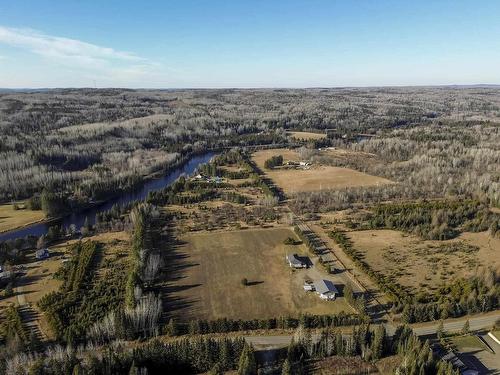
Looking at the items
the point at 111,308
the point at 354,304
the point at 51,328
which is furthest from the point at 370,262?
the point at 51,328

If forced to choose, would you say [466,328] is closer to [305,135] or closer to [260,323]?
[260,323]

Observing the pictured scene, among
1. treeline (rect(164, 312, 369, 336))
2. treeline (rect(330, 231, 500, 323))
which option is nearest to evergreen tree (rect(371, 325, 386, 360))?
treeline (rect(164, 312, 369, 336))

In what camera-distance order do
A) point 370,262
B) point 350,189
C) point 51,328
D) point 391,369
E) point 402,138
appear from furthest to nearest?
point 402,138 → point 350,189 → point 370,262 → point 51,328 → point 391,369

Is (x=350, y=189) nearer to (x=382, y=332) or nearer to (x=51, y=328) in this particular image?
(x=382, y=332)

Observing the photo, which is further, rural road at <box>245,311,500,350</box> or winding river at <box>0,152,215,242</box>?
Result: winding river at <box>0,152,215,242</box>

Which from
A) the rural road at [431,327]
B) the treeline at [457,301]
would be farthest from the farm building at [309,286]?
the rural road at [431,327]

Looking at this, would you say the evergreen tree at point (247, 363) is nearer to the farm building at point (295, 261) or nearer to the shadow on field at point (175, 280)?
the shadow on field at point (175, 280)

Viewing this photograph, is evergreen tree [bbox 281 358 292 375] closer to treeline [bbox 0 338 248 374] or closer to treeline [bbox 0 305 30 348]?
treeline [bbox 0 338 248 374]
